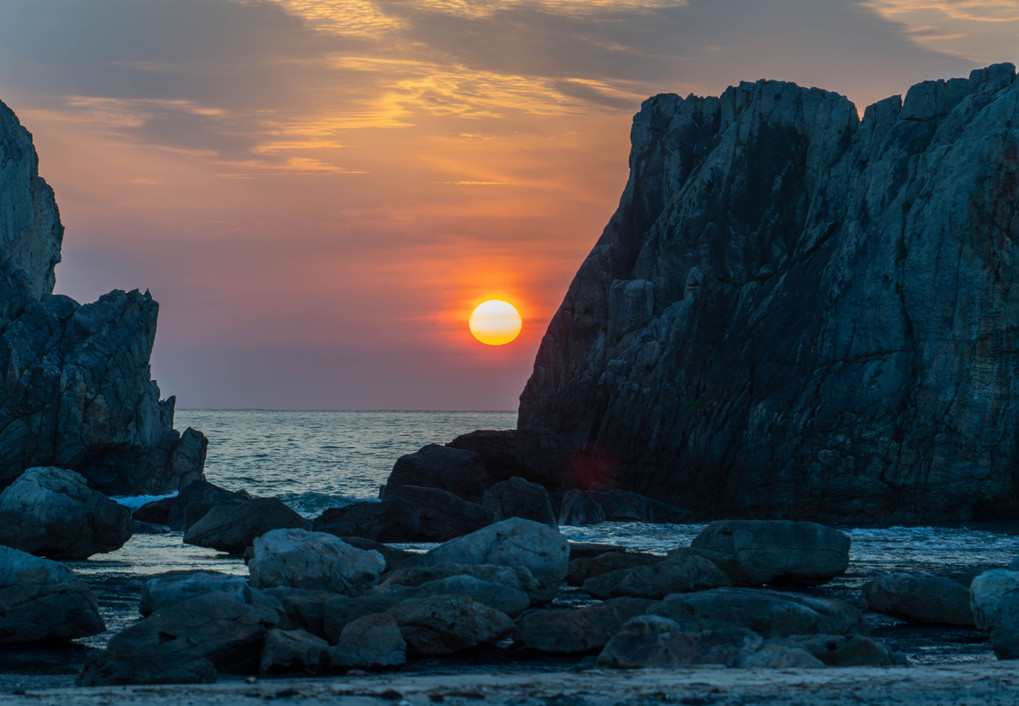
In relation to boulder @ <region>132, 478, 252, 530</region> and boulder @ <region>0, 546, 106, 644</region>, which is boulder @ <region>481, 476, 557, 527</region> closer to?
boulder @ <region>132, 478, 252, 530</region>

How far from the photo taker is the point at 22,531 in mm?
27781

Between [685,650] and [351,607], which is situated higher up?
[685,650]

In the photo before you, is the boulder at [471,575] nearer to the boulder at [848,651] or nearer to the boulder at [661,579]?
the boulder at [661,579]

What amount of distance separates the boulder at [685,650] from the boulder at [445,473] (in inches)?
1499

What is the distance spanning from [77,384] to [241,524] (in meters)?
28.0

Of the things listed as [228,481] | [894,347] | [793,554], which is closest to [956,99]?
[894,347]

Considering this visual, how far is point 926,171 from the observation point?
48531 mm

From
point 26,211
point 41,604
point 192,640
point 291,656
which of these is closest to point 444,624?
point 291,656

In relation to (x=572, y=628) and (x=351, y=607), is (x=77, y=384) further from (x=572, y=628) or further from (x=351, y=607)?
(x=572, y=628)

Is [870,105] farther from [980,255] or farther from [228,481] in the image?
[228,481]

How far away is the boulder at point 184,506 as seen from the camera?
124ft

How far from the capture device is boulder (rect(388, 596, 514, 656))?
1547 centimetres

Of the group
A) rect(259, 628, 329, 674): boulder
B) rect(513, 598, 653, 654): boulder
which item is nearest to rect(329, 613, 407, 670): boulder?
rect(259, 628, 329, 674): boulder

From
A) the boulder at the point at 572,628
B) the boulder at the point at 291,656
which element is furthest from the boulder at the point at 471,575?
the boulder at the point at 291,656
